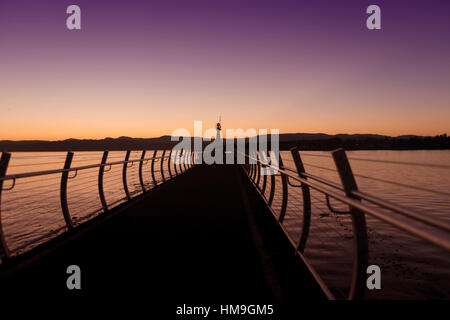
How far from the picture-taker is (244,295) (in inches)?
138

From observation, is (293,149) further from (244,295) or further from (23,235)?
(23,235)

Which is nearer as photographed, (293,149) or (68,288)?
(68,288)

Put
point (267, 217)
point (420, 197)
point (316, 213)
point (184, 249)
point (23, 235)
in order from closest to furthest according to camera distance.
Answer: point (184, 249) → point (267, 217) → point (23, 235) → point (316, 213) → point (420, 197)

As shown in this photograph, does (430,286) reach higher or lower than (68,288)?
lower

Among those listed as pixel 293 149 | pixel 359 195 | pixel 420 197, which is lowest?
pixel 420 197

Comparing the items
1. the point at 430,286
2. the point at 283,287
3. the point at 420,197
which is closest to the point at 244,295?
the point at 283,287

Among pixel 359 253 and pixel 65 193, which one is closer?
pixel 359 253

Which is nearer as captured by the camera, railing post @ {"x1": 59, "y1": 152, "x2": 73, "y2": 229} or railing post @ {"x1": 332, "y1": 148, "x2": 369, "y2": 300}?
railing post @ {"x1": 332, "y1": 148, "x2": 369, "y2": 300}

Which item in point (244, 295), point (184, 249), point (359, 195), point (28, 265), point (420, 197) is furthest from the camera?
point (420, 197)

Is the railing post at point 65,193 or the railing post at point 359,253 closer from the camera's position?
the railing post at point 359,253

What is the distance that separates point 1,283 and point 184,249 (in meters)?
2.26

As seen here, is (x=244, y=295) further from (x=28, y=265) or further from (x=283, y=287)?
(x=28, y=265)
